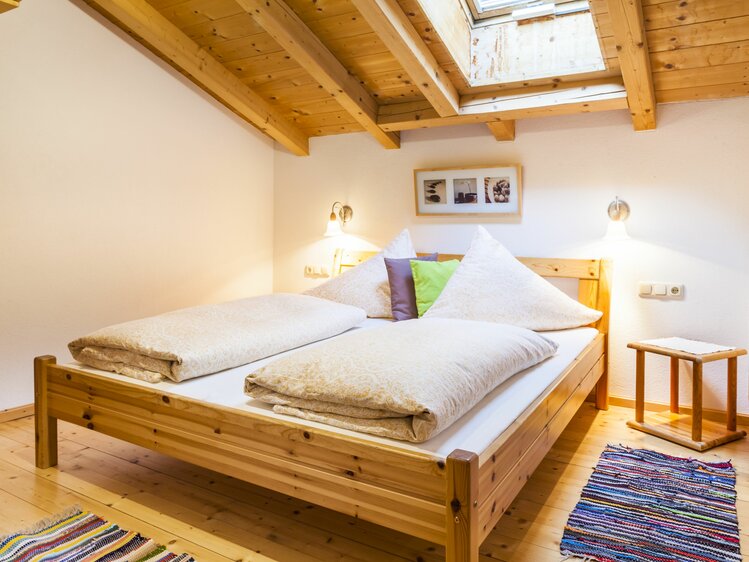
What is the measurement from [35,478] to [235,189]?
8.29 ft

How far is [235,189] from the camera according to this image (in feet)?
14.0

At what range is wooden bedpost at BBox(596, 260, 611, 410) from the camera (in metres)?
3.16

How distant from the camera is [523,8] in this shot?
303 centimetres

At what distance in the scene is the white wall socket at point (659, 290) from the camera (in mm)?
3056

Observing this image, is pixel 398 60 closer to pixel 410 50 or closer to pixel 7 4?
pixel 410 50

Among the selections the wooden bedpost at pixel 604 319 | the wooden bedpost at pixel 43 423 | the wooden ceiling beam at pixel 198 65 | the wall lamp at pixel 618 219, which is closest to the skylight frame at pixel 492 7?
the wall lamp at pixel 618 219

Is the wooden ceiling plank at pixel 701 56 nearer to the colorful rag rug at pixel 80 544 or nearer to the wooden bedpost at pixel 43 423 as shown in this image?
the colorful rag rug at pixel 80 544

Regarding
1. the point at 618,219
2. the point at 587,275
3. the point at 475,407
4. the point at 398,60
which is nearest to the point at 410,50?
the point at 398,60

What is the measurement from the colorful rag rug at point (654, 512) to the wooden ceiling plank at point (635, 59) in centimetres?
174

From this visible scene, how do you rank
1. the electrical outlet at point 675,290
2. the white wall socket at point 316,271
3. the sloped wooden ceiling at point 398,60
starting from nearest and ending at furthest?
the sloped wooden ceiling at point 398,60
the electrical outlet at point 675,290
the white wall socket at point 316,271

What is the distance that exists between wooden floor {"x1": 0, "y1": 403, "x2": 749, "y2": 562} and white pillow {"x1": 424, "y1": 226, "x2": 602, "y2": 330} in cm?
62

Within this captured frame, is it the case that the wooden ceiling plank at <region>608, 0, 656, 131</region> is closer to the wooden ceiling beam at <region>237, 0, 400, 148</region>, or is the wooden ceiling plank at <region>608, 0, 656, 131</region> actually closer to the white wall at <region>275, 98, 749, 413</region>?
the white wall at <region>275, 98, 749, 413</region>

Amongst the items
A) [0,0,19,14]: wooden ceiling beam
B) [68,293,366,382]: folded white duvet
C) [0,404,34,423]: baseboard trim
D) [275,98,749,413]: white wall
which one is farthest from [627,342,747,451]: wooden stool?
[0,404,34,423]: baseboard trim

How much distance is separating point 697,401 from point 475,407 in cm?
146
